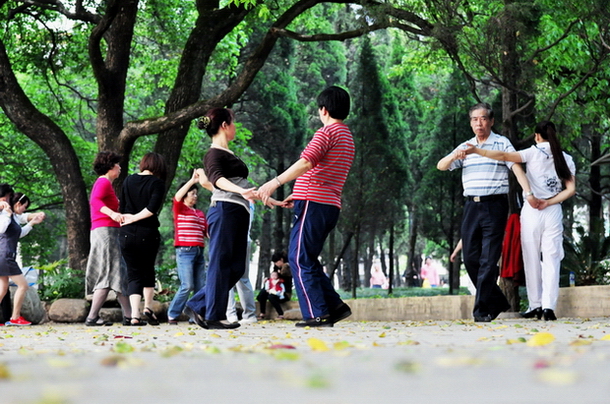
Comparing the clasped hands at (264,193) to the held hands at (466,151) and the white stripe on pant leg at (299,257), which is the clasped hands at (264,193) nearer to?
the white stripe on pant leg at (299,257)

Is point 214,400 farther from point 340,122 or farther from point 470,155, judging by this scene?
point 470,155

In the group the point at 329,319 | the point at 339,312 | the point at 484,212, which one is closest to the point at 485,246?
the point at 484,212

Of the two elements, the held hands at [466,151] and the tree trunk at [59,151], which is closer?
the held hands at [466,151]

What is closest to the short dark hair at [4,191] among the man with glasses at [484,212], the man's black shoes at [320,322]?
the man's black shoes at [320,322]

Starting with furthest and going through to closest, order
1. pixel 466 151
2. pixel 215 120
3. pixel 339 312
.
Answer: pixel 466 151, pixel 215 120, pixel 339 312

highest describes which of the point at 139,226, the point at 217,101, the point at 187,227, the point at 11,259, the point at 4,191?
the point at 217,101

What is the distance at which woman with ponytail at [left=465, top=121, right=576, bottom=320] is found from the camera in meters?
8.84

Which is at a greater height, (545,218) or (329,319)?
(545,218)

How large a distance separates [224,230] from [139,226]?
2.39 meters

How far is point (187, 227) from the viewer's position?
11000mm

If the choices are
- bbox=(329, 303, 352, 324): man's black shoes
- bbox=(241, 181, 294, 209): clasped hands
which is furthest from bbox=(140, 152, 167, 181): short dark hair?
bbox=(329, 303, 352, 324): man's black shoes

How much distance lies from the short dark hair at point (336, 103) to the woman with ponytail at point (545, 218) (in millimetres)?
2226

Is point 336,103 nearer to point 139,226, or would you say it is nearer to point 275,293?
point 139,226

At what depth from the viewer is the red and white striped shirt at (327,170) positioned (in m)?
7.39
